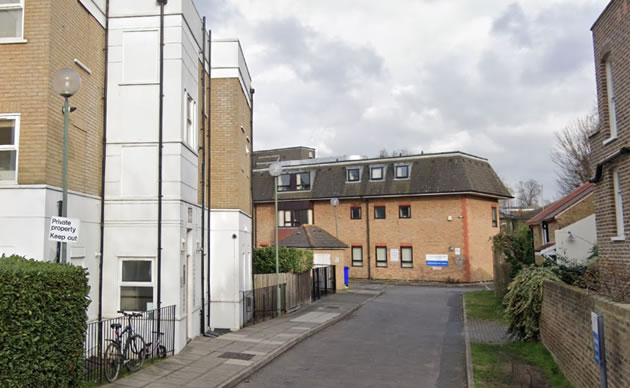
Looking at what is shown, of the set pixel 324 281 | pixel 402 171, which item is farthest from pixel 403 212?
pixel 324 281

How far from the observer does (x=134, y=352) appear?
34.0 feet

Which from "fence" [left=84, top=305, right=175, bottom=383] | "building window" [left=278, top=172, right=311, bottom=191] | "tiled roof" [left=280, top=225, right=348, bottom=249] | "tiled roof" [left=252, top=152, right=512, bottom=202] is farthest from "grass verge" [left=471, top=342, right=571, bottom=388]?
"building window" [left=278, top=172, right=311, bottom=191]

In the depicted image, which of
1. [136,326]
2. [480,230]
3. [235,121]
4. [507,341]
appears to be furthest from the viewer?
[480,230]

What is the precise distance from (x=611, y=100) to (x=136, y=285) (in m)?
12.5

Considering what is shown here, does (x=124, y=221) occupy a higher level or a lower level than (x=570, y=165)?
lower

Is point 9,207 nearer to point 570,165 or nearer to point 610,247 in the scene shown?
point 610,247

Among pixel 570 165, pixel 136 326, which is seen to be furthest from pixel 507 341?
pixel 570 165

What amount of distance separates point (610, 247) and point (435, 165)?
87.0 ft

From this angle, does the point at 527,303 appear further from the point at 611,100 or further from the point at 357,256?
the point at 357,256

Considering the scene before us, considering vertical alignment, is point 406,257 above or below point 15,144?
below

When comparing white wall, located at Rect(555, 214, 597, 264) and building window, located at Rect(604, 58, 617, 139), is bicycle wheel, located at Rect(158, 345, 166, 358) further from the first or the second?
white wall, located at Rect(555, 214, 597, 264)

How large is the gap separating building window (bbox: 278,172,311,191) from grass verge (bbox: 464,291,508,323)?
19.2 meters

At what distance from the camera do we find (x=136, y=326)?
11.6 metres

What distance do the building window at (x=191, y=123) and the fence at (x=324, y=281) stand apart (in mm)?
13096
